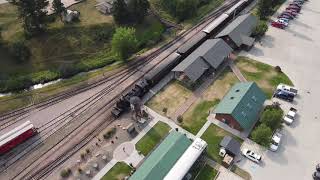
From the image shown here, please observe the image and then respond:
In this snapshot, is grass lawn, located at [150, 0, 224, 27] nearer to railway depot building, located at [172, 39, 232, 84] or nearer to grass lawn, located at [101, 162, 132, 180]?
railway depot building, located at [172, 39, 232, 84]

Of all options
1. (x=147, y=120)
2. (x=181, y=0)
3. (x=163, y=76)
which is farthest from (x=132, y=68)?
(x=181, y=0)

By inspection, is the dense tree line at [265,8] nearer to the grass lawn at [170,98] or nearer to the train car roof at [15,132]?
the grass lawn at [170,98]

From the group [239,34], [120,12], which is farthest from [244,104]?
[120,12]

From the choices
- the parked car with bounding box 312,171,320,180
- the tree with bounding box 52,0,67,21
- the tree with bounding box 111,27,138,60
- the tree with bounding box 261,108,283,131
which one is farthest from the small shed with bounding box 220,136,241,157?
the tree with bounding box 52,0,67,21

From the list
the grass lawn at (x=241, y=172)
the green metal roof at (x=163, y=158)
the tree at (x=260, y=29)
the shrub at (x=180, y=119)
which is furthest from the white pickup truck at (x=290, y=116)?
the tree at (x=260, y=29)

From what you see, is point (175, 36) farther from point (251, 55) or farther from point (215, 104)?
point (215, 104)

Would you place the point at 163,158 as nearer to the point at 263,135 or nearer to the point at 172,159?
the point at 172,159
